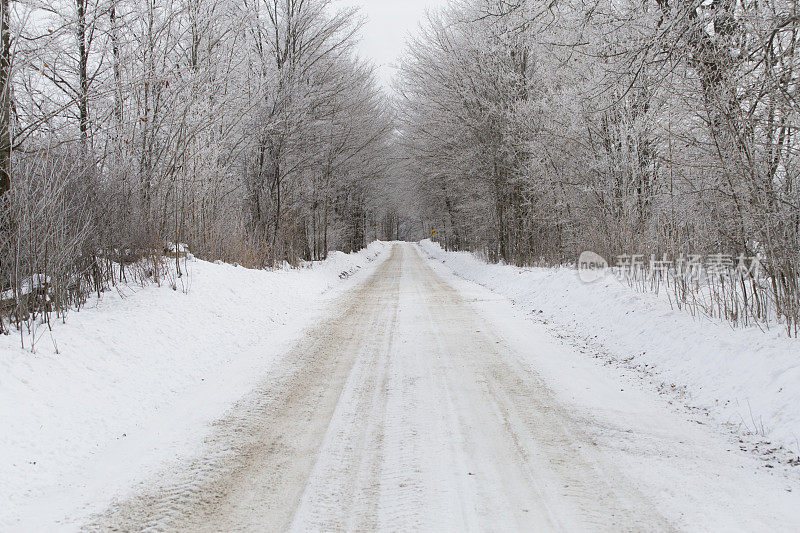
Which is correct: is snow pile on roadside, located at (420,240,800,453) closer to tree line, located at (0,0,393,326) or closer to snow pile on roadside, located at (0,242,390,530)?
snow pile on roadside, located at (0,242,390,530)

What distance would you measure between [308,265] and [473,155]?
7849 millimetres

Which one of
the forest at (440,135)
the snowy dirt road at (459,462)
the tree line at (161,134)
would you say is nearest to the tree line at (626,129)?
the forest at (440,135)

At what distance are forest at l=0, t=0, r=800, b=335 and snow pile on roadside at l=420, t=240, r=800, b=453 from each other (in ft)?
1.33

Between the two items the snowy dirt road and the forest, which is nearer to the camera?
the snowy dirt road

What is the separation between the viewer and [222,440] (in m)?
3.94

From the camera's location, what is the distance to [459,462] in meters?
3.41

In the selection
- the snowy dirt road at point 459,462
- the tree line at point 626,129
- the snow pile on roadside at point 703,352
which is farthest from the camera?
the tree line at point 626,129

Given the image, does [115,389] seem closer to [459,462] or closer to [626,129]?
[459,462]

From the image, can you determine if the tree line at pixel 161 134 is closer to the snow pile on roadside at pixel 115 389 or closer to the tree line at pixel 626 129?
the snow pile on roadside at pixel 115 389

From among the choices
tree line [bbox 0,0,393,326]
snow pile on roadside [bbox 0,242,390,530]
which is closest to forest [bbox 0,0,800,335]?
tree line [bbox 0,0,393,326]

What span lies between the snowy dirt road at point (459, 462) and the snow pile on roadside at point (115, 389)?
37cm

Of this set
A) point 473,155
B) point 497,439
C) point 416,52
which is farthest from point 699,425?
point 416,52

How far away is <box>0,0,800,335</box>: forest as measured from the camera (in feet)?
18.2

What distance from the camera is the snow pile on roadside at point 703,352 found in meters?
4.04
